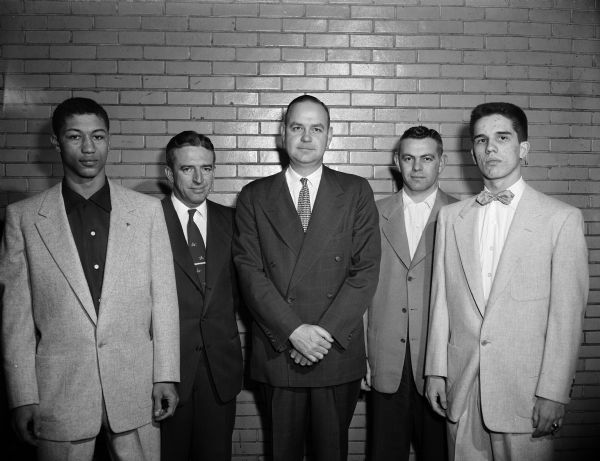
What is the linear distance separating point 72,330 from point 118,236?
504 millimetres

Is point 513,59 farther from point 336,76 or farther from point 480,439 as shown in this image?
point 480,439

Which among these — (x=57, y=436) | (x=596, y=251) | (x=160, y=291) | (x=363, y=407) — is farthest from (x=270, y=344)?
(x=596, y=251)

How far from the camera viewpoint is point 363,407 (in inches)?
143

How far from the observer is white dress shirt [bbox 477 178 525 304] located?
242 cm

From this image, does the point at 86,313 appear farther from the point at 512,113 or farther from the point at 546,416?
the point at 512,113

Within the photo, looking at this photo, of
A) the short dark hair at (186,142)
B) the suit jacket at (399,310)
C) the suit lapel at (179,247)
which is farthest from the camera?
the short dark hair at (186,142)

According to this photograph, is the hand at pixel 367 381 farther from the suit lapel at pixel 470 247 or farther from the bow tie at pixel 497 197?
the bow tie at pixel 497 197

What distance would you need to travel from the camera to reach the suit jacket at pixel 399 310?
2879mm

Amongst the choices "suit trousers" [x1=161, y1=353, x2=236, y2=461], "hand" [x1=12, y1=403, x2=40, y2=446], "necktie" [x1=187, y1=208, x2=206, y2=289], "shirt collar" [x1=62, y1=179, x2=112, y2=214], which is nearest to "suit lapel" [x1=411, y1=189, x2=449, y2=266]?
"necktie" [x1=187, y1=208, x2=206, y2=289]

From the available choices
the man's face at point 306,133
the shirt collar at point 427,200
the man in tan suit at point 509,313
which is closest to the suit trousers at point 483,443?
the man in tan suit at point 509,313

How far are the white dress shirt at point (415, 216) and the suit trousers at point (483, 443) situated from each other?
983 millimetres

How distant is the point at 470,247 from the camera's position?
2467mm

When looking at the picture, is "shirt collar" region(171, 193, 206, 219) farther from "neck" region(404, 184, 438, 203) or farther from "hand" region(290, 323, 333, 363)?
"neck" region(404, 184, 438, 203)

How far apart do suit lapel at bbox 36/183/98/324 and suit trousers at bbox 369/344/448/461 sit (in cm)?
182
